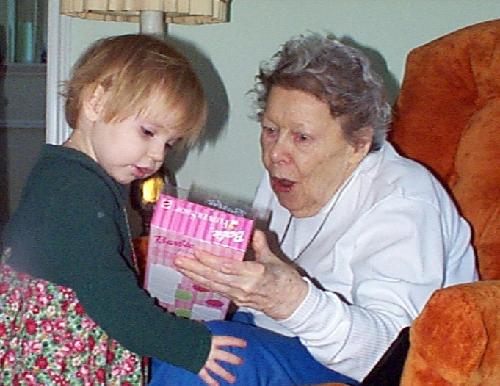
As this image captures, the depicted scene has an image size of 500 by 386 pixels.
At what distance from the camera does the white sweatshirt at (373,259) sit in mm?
1238

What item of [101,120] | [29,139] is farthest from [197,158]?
[29,139]

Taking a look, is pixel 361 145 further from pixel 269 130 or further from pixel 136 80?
pixel 136 80

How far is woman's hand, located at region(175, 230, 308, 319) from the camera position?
1.18m

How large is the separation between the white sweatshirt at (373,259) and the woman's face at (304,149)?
0.08ft

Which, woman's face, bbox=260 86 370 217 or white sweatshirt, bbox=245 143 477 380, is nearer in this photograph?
white sweatshirt, bbox=245 143 477 380

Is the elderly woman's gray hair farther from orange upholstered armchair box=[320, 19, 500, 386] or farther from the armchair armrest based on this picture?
the armchair armrest

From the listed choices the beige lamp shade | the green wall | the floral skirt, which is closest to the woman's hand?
the floral skirt

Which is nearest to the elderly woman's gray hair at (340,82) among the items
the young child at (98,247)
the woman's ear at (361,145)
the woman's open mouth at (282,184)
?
the woman's ear at (361,145)

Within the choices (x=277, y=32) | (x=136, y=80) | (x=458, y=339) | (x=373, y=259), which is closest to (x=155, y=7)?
(x=277, y=32)

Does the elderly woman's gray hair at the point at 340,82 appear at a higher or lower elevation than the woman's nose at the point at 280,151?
higher

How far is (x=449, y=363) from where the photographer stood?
1.00m

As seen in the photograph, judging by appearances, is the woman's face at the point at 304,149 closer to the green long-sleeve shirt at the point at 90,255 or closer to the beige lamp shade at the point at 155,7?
the green long-sleeve shirt at the point at 90,255

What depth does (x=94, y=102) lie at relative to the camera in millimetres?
1248

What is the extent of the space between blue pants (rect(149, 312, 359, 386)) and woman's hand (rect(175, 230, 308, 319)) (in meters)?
0.09
